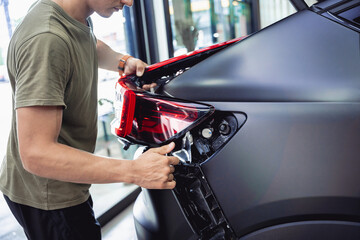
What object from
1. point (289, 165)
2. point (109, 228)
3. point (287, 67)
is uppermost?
point (287, 67)

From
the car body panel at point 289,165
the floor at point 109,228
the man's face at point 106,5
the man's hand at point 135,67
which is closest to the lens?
the car body panel at point 289,165

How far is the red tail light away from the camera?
78cm

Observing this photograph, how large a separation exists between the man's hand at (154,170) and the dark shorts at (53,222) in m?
0.37

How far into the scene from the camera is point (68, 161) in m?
0.76

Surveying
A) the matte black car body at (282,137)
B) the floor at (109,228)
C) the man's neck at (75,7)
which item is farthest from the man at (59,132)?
the floor at (109,228)

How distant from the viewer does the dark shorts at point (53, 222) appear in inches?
39.8

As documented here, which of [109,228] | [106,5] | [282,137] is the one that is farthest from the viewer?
[109,228]

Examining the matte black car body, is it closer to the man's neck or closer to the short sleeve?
the short sleeve

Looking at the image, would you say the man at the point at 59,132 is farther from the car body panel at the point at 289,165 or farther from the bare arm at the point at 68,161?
the car body panel at the point at 289,165

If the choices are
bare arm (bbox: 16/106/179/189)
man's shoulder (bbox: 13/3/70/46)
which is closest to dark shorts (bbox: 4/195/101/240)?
bare arm (bbox: 16/106/179/189)

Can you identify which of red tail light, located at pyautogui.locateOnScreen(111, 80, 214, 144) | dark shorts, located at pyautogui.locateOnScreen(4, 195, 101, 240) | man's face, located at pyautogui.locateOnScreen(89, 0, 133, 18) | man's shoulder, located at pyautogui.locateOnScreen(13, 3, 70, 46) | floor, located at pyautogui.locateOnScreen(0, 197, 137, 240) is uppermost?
man's face, located at pyautogui.locateOnScreen(89, 0, 133, 18)

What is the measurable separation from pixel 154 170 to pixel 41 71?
35 centimetres

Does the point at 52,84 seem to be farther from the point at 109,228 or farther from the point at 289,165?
the point at 109,228

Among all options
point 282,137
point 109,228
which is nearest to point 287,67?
point 282,137
